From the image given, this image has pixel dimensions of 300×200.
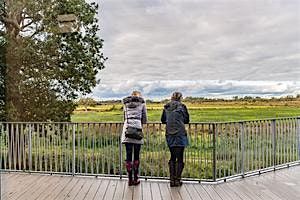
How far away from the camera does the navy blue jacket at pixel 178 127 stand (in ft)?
13.8

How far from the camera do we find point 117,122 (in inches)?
188

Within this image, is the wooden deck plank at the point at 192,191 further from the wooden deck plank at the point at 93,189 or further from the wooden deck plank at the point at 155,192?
the wooden deck plank at the point at 93,189

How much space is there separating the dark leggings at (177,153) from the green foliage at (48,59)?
1.69m

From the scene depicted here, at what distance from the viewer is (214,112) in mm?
4855

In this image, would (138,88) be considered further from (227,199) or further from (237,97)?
(227,199)

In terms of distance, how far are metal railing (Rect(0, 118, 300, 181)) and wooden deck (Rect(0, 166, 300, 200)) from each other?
218 mm

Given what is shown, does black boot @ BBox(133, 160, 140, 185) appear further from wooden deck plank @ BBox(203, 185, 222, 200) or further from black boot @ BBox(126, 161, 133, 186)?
wooden deck plank @ BBox(203, 185, 222, 200)

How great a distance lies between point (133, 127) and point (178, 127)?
507 millimetres

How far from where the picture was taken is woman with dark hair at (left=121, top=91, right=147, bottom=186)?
433 centimetres

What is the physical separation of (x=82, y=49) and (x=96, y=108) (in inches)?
37.9

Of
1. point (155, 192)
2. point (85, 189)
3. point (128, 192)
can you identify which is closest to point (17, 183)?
point (85, 189)

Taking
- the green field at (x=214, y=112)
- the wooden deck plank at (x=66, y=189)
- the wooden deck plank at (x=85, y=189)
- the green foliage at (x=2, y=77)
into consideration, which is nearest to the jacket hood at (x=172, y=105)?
the green field at (x=214, y=112)

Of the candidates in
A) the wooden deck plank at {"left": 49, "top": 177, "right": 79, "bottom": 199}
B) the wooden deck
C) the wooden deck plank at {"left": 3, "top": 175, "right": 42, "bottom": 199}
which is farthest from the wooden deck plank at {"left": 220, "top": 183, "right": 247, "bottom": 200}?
the wooden deck plank at {"left": 3, "top": 175, "right": 42, "bottom": 199}

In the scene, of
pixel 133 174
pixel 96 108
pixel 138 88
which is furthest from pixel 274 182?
pixel 96 108
